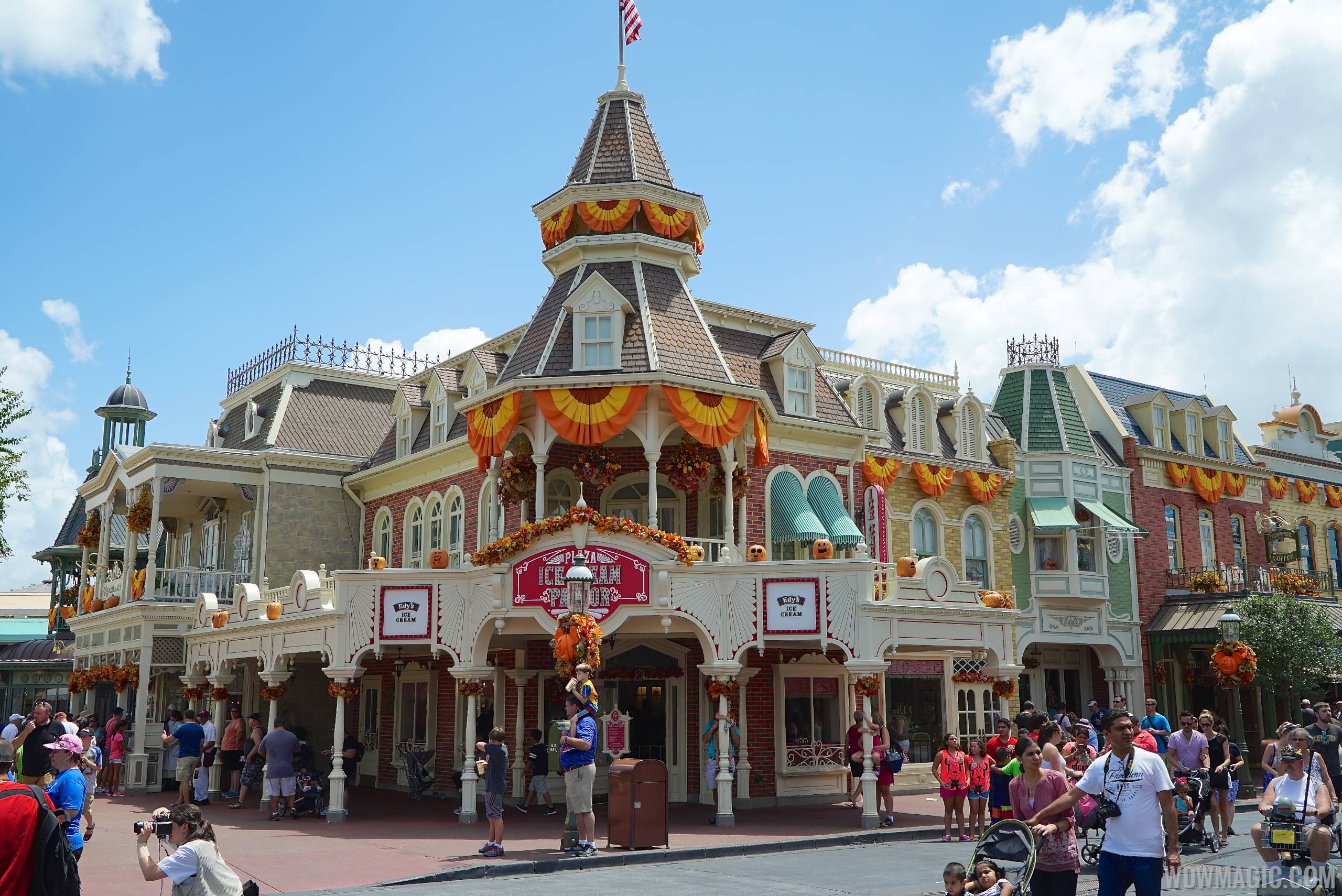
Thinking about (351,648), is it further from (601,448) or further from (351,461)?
(351,461)

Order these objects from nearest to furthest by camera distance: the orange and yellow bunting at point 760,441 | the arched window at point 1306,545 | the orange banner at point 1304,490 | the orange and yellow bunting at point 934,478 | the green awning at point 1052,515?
the orange and yellow bunting at point 760,441 → the orange and yellow bunting at point 934,478 → the green awning at point 1052,515 → the arched window at point 1306,545 → the orange banner at point 1304,490

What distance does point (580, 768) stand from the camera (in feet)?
47.3

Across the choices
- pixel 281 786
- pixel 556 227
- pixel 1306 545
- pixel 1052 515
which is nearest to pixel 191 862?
pixel 281 786

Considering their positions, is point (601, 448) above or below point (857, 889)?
above

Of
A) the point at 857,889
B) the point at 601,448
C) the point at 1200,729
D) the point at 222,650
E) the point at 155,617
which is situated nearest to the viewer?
the point at 857,889

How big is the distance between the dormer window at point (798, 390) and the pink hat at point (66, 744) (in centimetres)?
1557

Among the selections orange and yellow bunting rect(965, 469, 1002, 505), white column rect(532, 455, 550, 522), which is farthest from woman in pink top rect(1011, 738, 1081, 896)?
orange and yellow bunting rect(965, 469, 1002, 505)

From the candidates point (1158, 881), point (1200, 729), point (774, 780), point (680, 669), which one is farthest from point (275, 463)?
point (1158, 881)

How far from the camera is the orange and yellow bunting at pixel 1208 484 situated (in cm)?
3188

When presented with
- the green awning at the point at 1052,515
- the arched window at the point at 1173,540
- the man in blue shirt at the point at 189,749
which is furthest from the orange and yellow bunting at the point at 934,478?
the man in blue shirt at the point at 189,749

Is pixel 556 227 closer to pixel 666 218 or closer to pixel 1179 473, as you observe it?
pixel 666 218

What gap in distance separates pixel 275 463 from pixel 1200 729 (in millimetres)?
20458

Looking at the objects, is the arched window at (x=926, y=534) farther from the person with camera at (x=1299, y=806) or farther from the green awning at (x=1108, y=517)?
the person with camera at (x=1299, y=806)

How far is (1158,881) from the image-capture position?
751 cm
